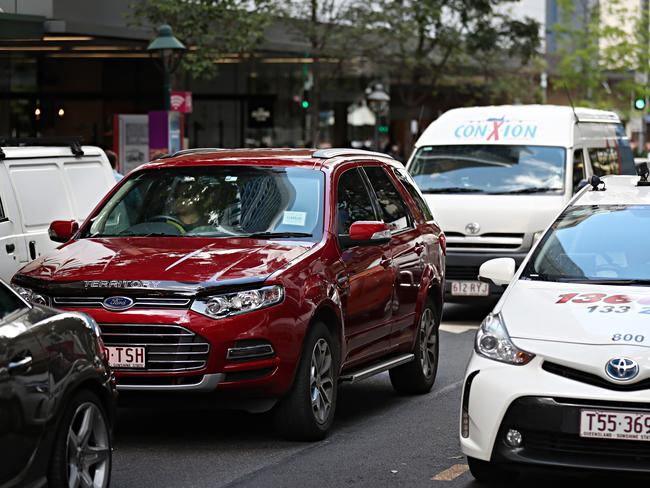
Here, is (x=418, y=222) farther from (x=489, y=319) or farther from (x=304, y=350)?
(x=489, y=319)

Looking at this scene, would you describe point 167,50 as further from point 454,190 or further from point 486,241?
point 486,241

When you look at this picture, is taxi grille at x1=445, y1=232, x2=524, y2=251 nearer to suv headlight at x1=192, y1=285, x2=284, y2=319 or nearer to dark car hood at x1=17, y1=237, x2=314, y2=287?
dark car hood at x1=17, y1=237, x2=314, y2=287

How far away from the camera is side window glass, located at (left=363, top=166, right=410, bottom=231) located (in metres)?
10.5

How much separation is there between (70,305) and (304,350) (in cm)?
142

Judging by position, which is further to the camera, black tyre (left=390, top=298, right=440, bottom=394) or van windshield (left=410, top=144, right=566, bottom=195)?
van windshield (left=410, top=144, right=566, bottom=195)

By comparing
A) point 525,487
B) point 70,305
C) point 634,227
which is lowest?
point 525,487

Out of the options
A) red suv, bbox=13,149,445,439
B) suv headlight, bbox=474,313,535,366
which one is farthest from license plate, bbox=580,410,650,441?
red suv, bbox=13,149,445,439

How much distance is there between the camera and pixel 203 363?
8.18 meters

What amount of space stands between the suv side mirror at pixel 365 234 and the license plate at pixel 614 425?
285 cm

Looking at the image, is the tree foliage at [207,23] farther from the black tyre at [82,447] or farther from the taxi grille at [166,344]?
the black tyre at [82,447]

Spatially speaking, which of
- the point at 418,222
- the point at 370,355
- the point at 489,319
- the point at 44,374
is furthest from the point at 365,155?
the point at 44,374

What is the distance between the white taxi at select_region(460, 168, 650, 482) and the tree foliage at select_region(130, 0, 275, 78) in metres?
21.4

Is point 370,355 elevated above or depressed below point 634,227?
below

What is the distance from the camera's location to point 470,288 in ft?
52.4
